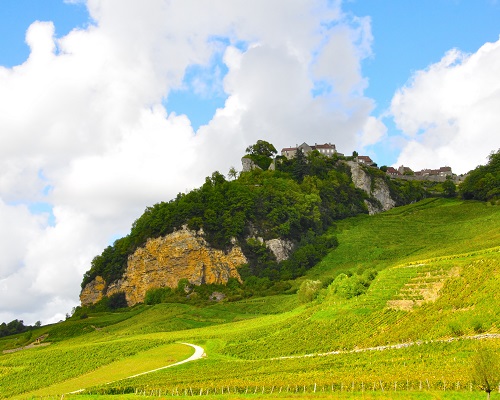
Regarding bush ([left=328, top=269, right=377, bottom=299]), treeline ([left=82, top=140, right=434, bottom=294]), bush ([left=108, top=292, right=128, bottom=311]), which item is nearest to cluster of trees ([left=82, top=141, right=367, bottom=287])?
treeline ([left=82, top=140, right=434, bottom=294])

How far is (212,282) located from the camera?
12900 cm

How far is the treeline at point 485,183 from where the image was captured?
153500 mm

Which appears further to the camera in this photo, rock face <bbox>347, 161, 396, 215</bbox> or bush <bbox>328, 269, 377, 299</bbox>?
rock face <bbox>347, 161, 396, 215</bbox>

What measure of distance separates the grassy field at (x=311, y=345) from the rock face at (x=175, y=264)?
22.0 meters

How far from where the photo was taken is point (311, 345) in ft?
195

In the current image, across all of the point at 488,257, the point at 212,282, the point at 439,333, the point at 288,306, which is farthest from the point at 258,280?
the point at 439,333

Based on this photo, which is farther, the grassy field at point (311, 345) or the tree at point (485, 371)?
the grassy field at point (311, 345)

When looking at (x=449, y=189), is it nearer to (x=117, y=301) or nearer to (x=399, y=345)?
(x=117, y=301)

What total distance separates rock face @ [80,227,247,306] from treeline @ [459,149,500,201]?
263 feet

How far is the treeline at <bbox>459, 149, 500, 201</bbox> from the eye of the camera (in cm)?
15350

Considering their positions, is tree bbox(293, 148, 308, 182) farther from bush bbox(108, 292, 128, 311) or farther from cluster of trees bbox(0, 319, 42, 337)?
cluster of trees bbox(0, 319, 42, 337)

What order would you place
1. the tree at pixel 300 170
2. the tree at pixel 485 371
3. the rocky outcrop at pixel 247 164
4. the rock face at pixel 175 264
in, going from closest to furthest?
the tree at pixel 485 371 → the rock face at pixel 175 264 → the tree at pixel 300 170 → the rocky outcrop at pixel 247 164

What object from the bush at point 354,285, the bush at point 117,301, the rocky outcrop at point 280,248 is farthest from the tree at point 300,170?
the bush at point 354,285

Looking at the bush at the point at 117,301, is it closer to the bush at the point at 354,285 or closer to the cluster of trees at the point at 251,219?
the cluster of trees at the point at 251,219
